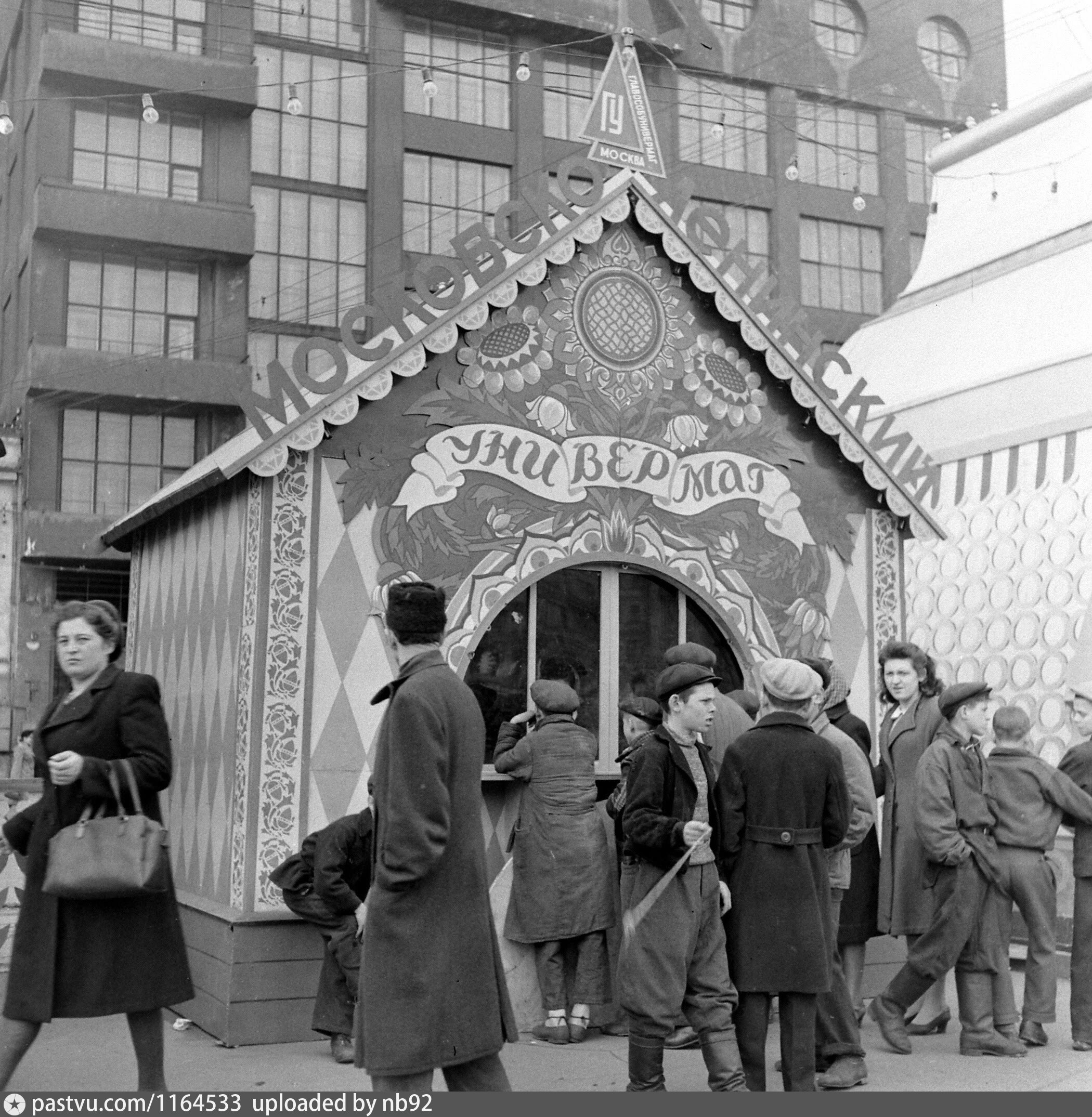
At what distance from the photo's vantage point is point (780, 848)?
5.18 metres

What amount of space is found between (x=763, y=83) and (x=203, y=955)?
26.0 m

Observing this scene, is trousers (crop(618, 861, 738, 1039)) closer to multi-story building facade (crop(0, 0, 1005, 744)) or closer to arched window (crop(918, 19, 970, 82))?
multi-story building facade (crop(0, 0, 1005, 744))

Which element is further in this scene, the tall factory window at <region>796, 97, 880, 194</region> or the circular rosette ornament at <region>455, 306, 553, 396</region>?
the tall factory window at <region>796, 97, 880, 194</region>

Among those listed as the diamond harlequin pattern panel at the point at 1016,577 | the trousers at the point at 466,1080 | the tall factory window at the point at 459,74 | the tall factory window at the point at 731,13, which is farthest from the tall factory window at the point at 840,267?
the trousers at the point at 466,1080

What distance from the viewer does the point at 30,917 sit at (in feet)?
14.8

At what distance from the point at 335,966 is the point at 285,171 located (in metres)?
21.0

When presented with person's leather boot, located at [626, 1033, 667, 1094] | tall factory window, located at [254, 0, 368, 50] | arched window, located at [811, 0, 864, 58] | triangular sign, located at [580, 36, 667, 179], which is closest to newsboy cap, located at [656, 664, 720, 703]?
person's leather boot, located at [626, 1033, 667, 1094]

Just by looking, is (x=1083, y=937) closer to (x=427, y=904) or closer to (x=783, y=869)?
Result: (x=783, y=869)

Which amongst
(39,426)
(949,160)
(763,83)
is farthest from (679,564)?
(763,83)

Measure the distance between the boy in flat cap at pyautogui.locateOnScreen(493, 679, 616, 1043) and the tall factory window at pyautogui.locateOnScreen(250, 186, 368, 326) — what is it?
1890cm

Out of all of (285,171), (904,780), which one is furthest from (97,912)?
(285,171)

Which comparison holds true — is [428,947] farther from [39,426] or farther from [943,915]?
[39,426]

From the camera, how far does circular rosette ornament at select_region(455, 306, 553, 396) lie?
7.05m

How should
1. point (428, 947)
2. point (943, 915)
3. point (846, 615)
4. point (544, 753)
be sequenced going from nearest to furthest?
point (428, 947) < point (943, 915) < point (544, 753) < point (846, 615)
